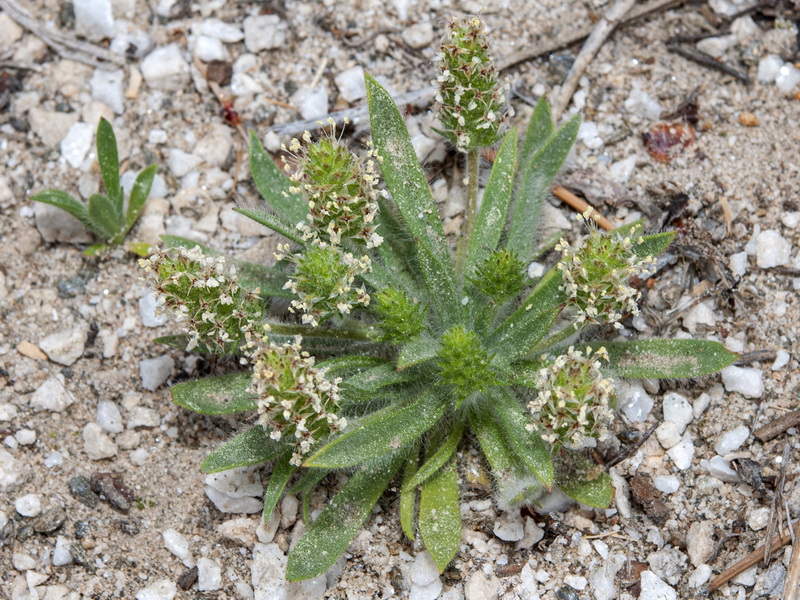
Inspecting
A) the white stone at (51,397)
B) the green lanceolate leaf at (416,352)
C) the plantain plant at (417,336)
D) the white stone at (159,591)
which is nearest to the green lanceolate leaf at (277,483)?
the plantain plant at (417,336)

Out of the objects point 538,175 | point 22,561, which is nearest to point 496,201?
point 538,175

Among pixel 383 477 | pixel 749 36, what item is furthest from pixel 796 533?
pixel 749 36

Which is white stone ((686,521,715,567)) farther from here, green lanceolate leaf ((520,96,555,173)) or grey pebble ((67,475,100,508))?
grey pebble ((67,475,100,508))

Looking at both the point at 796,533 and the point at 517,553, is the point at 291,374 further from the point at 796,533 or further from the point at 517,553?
the point at 796,533

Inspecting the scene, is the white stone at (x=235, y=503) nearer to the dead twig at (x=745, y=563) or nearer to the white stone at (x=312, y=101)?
the dead twig at (x=745, y=563)

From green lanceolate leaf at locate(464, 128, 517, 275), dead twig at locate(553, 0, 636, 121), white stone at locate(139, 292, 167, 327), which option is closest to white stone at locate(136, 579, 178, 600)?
white stone at locate(139, 292, 167, 327)
